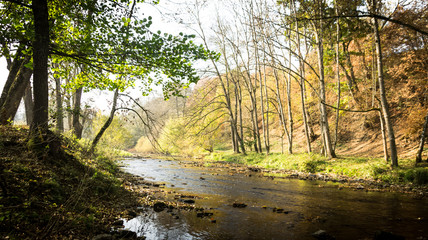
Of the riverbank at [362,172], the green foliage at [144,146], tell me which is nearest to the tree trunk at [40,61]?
the riverbank at [362,172]

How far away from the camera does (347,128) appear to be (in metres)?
20.5

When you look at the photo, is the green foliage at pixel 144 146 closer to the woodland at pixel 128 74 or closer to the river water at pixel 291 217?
the woodland at pixel 128 74

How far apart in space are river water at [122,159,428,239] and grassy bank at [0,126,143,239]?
95 centimetres

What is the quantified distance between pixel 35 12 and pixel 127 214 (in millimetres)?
5383

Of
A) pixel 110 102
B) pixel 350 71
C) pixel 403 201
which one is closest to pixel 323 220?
pixel 403 201

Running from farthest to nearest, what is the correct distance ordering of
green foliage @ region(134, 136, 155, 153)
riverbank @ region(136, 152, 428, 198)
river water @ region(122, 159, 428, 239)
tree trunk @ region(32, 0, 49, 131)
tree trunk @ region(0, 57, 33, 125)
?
green foliage @ region(134, 136, 155, 153)
riverbank @ region(136, 152, 428, 198)
tree trunk @ region(0, 57, 33, 125)
tree trunk @ region(32, 0, 49, 131)
river water @ region(122, 159, 428, 239)

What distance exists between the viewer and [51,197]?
14.0ft

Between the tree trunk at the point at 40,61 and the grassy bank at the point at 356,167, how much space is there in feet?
41.8

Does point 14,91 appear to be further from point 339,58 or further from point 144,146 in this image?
point 144,146

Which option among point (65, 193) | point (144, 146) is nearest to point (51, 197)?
point (65, 193)

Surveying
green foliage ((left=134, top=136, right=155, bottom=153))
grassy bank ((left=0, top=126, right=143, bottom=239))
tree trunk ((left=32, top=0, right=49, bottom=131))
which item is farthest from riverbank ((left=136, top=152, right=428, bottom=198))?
green foliage ((left=134, top=136, right=155, bottom=153))

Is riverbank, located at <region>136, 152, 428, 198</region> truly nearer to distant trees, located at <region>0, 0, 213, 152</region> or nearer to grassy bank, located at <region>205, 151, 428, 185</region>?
grassy bank, located at <region>205, 151, 428, 185</region>

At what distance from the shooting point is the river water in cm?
486

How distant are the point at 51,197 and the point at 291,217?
554 centimetres
